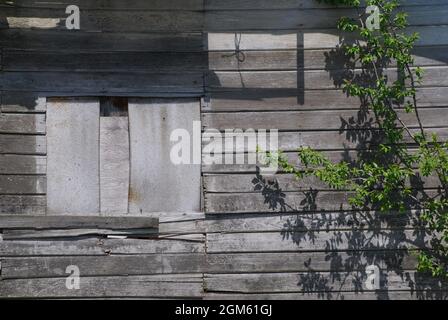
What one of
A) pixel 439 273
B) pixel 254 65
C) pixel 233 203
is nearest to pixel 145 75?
pixel 254 65

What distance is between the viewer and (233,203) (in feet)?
19.7

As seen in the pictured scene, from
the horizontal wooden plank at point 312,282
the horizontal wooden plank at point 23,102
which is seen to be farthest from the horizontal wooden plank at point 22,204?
the horizontal wooden plank at point 312,282

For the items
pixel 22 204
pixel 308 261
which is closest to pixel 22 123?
pixel 22 204

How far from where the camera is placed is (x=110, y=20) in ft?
19.7

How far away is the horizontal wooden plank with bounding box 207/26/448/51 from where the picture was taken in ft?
19.8

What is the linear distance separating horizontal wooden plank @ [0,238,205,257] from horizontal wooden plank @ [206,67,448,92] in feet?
4.91

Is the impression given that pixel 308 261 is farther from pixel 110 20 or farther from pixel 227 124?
pixel 110 20

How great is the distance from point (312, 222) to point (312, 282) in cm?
56

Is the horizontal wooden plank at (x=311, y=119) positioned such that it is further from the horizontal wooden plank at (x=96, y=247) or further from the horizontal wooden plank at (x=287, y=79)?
the horizontal wooden plank at (x=96, y=247)

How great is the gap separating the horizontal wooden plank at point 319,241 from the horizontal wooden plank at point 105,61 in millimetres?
1624

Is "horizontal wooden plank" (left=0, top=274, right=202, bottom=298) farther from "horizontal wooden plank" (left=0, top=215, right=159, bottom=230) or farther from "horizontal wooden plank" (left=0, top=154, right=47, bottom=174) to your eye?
"horizontal wooden plank" (left=0, top=154, right=47, bottom=174)

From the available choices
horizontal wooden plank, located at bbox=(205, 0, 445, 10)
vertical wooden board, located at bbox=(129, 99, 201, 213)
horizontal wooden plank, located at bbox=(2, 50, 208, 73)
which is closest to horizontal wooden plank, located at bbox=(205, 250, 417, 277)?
vertical wooden board, located at bbox=(129, 99, 201, 213)
